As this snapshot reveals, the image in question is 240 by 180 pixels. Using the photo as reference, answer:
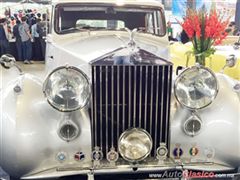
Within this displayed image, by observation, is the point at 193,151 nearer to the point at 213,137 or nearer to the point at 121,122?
the point at 213,137

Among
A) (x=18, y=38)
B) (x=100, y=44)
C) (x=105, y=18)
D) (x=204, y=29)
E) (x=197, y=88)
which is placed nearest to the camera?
(x=197, y=88)

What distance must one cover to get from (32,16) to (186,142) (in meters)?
9.85

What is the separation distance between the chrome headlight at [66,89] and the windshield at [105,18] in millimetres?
1572

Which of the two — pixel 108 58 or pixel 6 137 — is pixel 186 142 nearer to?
pixel 108 58

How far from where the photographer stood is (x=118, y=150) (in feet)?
8.91

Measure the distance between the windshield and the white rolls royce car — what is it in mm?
1429

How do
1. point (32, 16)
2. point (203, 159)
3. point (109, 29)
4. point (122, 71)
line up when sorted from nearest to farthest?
1. point (122, 71)
2. point (203, 159)
3. point (109, 29)
4. point (32, 16)

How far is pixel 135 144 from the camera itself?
→ 268cm

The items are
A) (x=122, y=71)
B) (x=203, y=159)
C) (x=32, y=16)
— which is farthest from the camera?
(x=32, y=16)

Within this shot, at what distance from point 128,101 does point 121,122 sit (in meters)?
0.16

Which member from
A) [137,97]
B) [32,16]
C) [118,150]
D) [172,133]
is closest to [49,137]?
[118,150]

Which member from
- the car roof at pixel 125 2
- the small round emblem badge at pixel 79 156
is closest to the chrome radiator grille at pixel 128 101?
the small round emblem badge at pixel 79 156

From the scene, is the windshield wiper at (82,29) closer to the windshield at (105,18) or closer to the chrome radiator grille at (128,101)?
the windshield at (105,18)

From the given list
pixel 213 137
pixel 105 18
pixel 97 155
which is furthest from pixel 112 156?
pixel 105 18
